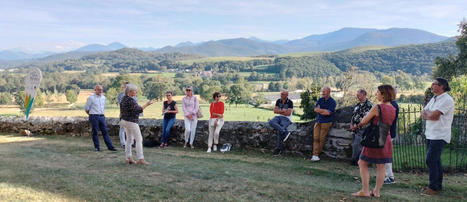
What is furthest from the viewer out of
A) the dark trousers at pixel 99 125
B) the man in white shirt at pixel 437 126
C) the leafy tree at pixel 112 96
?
the leafy tree at pixel 112 96

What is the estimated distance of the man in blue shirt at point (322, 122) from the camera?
25.2 feet

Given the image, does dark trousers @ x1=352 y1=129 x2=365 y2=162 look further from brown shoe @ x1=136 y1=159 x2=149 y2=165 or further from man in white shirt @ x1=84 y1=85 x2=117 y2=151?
man in white shirt @ x1=84 y1=85 x2=117 y2=151

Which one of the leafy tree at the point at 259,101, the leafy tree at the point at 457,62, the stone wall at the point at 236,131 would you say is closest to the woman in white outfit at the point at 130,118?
the stone wall at the point at 236,131

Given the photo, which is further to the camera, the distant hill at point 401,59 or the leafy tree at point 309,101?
the distant hill at point 401,59

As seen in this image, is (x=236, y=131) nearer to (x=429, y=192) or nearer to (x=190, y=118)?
(x=190, y=118)

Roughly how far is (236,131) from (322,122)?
2301mm

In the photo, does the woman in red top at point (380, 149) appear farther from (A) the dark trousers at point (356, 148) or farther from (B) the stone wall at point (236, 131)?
(B) the stone wall at point (236, 131)

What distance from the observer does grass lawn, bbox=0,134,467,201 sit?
4.39 m

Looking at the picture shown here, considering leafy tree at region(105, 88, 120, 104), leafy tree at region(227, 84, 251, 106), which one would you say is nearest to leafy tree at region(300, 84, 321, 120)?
leafy tree at region(105, 88, 120, 104)

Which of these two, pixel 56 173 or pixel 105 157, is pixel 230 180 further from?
pixel 105 157

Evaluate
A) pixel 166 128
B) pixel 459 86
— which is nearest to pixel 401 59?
pixel 459 86

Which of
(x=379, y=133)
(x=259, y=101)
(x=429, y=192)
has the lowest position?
(x=259, y=101)

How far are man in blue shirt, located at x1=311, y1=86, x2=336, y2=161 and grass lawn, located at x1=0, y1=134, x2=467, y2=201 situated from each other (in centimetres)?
34

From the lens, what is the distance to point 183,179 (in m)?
5.23
